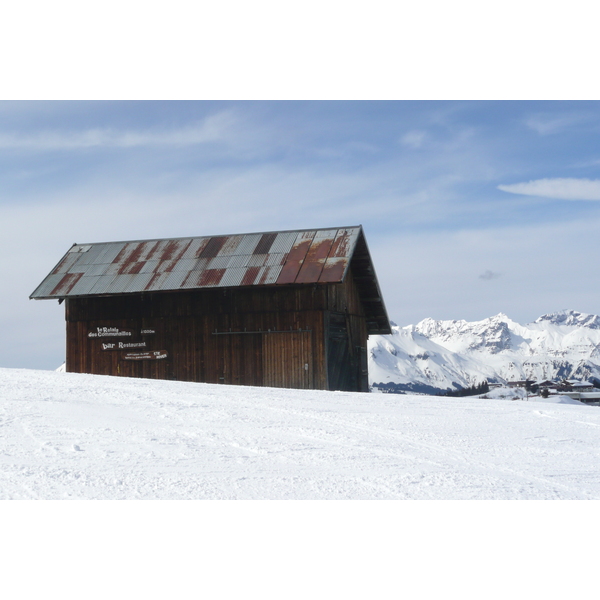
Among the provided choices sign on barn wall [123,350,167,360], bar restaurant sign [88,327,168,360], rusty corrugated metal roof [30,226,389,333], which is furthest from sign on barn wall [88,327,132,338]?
rusty corrugated metal roof [30,226,389,333]

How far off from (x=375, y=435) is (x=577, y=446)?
3.28 meters

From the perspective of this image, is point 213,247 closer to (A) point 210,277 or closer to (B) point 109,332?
(A) point 210,277

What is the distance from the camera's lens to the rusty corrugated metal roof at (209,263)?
2277 centimetres

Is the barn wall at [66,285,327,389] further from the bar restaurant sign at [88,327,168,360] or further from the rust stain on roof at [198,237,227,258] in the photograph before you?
the rust stain on roof at [198,237,227,258]

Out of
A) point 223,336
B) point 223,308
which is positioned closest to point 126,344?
point 223,336

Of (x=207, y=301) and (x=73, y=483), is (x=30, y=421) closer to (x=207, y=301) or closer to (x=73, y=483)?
(x=73, y=483)

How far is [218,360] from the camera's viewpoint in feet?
76.1

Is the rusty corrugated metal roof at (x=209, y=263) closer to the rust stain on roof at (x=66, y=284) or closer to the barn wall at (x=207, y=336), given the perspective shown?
the rust stain on roof at (x=66, y=284)

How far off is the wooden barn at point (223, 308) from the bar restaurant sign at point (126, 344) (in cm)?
3

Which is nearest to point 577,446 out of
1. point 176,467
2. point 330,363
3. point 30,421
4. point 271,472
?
point 271,472

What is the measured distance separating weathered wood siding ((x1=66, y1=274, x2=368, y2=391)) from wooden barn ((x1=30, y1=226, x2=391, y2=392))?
3cm

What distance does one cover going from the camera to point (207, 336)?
2338 centimetres

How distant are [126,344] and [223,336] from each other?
11.3 feet

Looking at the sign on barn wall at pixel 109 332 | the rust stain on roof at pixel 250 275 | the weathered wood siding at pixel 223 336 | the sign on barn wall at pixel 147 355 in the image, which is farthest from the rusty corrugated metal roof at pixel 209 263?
the sign on barn wall at pixel 147 355
